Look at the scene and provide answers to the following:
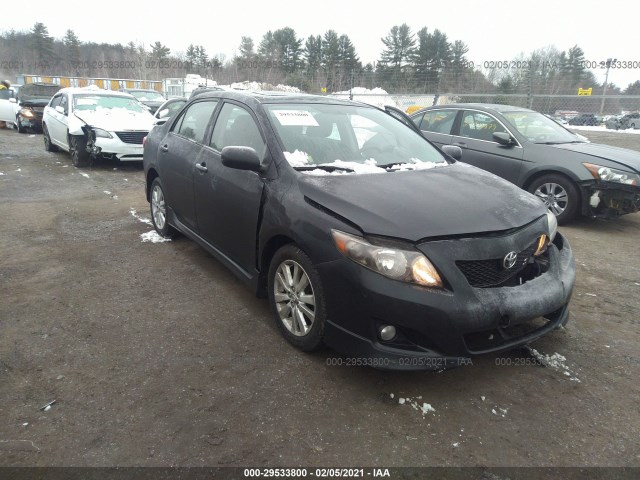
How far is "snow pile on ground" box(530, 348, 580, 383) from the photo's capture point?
2807 mm

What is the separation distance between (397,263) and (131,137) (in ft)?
28.6

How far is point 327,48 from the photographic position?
6169 cm

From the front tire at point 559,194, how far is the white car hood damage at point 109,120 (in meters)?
7.85

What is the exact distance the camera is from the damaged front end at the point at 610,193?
5672 mm

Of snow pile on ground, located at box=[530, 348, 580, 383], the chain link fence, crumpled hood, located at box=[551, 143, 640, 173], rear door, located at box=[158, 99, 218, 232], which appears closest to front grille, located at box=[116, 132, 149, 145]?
rear door, located at box=[158, 99, 218, 232]

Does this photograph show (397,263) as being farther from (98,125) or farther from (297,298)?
(98,125)

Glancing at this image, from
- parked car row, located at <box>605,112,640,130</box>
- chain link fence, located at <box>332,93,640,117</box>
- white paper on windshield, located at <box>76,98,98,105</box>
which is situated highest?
chain link fence, located at <box>332,93,640,117</box>

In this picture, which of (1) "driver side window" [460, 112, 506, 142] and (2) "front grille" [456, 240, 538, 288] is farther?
(1) "driver side window" [460, 112, 506, 142]

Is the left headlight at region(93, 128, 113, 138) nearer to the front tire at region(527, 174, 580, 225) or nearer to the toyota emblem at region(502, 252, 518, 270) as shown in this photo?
the front tire at region(527, 174, 580, 225)

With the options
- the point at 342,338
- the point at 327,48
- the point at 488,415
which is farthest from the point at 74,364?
the point at 327,48

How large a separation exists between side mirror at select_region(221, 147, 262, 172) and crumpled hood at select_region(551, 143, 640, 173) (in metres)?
4.96

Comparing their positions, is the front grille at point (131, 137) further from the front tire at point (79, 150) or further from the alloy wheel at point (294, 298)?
the alloy wheel at point (294, 298)

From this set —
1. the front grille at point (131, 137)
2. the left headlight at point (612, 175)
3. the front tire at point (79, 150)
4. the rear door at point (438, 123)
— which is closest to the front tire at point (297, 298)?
the left headlight at point (612, 175)

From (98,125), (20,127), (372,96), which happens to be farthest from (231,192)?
(372,96)
